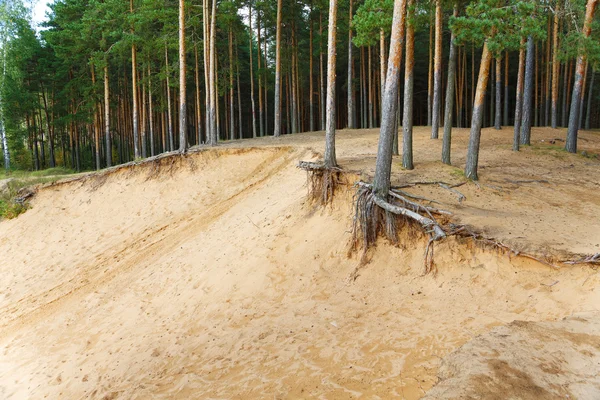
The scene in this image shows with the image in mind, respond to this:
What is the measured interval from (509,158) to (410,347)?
1243 cm

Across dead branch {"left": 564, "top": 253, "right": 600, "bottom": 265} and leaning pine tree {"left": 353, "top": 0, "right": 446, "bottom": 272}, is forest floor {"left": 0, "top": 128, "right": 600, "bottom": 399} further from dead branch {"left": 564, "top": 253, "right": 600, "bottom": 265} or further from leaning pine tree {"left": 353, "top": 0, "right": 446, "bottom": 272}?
leaning pine tree {"left": 353, "top": 0, "right": 446, "bottom": 272}

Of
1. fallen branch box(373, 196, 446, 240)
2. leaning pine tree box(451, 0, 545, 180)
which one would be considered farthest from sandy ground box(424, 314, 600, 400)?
A: leaning pine tree box(451, 0, 545, 180)

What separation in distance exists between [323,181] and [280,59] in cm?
1802

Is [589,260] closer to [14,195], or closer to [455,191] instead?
[455,191]

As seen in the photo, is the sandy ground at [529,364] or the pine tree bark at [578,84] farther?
the pine tree bark at [578,84]

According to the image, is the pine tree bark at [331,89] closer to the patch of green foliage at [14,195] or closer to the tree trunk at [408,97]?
the tree trunk at [408,97]

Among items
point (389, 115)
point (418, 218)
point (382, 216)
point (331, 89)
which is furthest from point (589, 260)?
point (331, 89)

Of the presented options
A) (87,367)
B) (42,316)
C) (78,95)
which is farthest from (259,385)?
(78,95)

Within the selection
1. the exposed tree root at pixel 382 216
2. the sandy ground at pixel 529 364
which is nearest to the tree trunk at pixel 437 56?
the exposed tree root at pixel 382 216

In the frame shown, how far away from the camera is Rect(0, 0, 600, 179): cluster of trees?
10648 millimetres

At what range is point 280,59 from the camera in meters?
25.7

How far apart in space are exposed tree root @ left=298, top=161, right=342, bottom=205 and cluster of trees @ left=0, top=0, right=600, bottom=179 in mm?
564

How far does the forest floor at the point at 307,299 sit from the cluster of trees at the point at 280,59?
2.37m

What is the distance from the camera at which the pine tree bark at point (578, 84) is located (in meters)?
14.2
